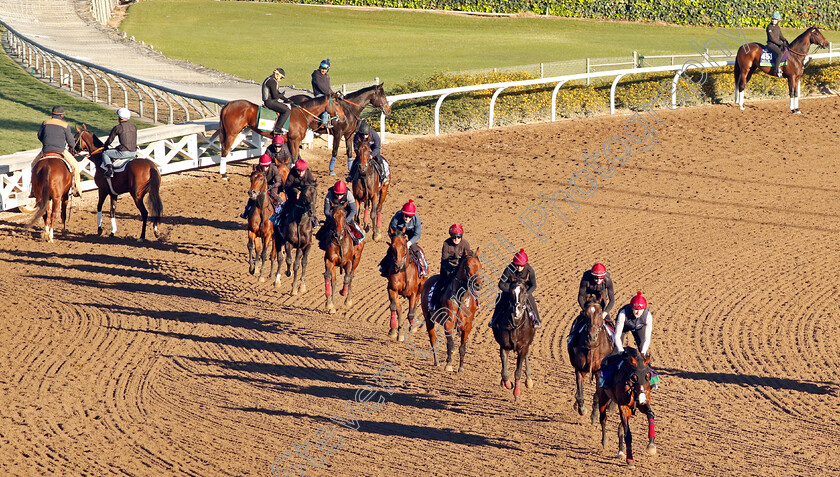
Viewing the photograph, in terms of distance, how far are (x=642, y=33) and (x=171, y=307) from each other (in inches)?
1256

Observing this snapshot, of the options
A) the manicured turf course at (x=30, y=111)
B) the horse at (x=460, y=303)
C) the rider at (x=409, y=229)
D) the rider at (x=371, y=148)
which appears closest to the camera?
the horse at (x=460, y=303)

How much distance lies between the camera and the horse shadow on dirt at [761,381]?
10.4m

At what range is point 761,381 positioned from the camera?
10.6 metres

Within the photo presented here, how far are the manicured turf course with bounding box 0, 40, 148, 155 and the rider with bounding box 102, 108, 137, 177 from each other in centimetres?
553

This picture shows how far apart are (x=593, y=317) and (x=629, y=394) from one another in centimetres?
82

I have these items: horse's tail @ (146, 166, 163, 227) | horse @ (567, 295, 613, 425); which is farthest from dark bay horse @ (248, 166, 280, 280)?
horse @ (567, 295, 613, 425)

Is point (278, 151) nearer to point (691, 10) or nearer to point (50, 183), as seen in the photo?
point (50, 183)

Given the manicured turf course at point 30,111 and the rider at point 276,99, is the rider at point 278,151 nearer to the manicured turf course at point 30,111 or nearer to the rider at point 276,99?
the rider at point 276,99

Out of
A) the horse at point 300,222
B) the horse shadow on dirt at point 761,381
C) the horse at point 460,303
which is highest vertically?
the horse at point 300,222

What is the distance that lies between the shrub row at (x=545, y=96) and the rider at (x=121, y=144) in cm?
805

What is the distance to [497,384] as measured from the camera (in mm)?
10672

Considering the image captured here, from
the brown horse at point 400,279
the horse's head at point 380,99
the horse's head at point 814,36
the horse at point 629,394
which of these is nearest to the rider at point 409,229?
the brown horse at point 400,279

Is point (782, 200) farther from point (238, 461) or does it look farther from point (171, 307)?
point (238, 461)

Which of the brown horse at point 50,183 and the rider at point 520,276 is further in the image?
the brown horse at point 50,183
